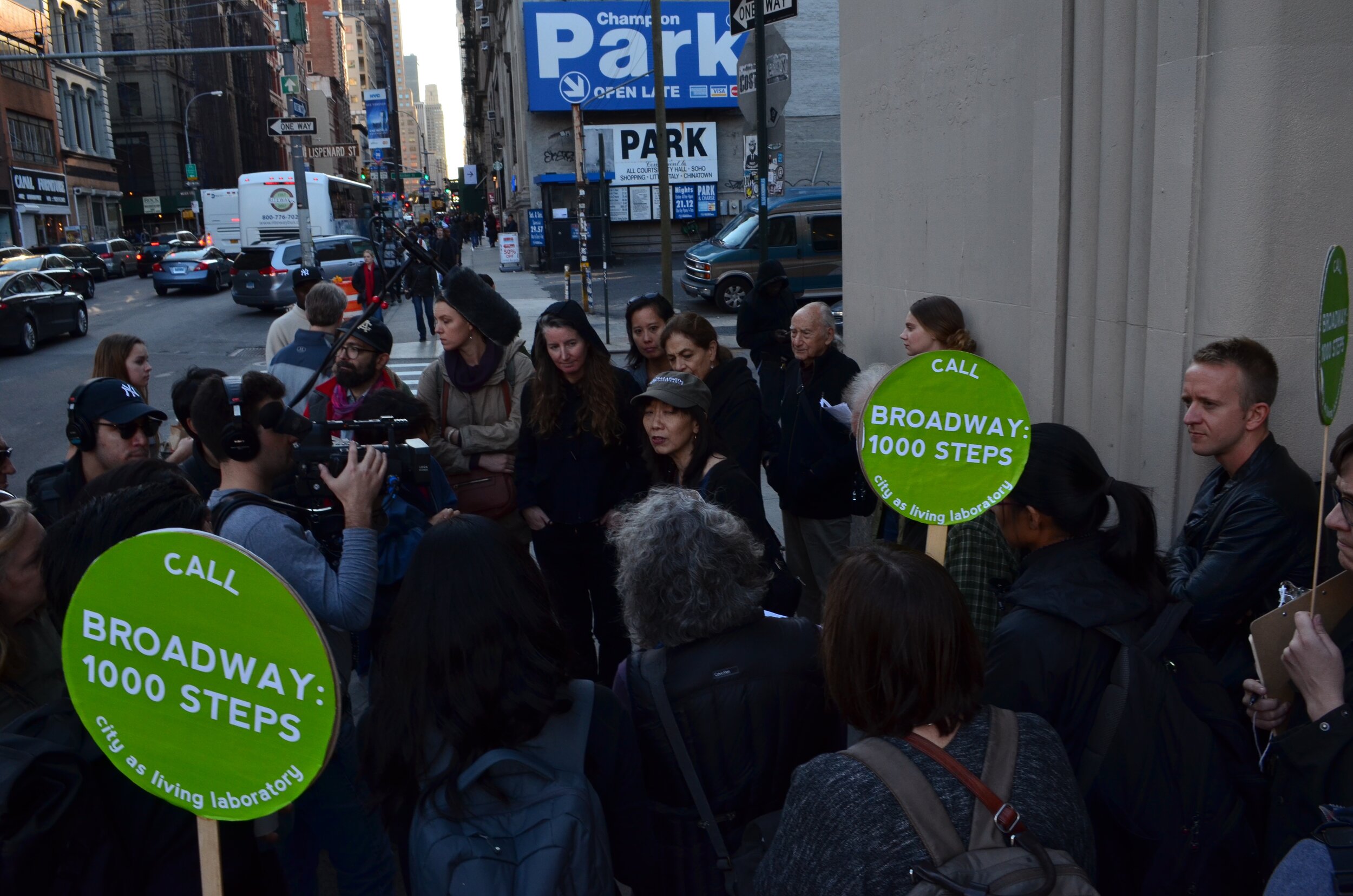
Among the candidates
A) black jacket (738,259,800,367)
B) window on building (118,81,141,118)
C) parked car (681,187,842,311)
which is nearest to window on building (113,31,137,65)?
window on building (118,81,141,118)

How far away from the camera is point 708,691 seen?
7.90 ft

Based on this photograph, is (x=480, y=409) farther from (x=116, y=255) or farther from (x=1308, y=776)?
(x=116, y=255)

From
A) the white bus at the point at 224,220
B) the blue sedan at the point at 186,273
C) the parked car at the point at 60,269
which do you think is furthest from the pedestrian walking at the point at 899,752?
the white bus at the point at 224,220

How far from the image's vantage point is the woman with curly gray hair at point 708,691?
2.41 metres

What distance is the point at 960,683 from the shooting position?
1951mm

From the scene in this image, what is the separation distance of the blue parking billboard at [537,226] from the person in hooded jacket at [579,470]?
31294 mm

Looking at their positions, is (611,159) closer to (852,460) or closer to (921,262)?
(921,262)

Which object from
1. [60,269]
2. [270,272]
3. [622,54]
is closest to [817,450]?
[270,272]

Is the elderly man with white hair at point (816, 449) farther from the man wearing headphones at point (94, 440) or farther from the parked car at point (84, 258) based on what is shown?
the parked car at point (84, 258)

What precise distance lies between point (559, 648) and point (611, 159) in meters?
36.3

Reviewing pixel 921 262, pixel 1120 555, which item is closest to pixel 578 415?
pixel 1120 555

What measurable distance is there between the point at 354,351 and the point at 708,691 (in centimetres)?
295

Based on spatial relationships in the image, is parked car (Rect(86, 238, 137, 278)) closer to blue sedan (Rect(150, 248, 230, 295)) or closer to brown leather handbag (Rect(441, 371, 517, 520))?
blue sedan (Rect(150, 248, 230, 295))

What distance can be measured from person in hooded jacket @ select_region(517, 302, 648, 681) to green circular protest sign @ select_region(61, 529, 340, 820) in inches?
95.3
